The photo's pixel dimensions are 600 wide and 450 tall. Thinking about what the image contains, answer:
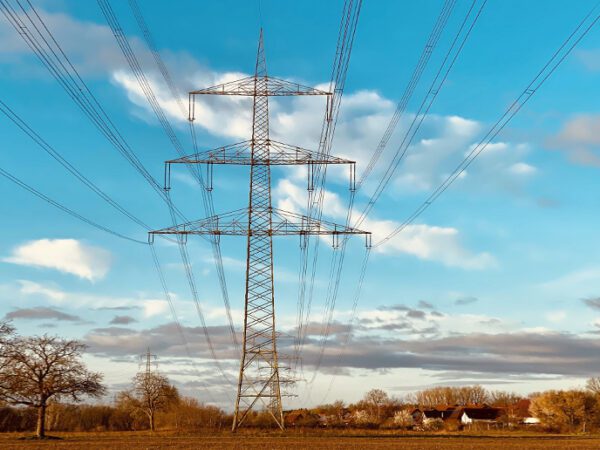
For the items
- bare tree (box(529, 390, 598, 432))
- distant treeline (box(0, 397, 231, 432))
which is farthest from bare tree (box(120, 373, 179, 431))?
bare tree (box(529, 390, 598, 432))

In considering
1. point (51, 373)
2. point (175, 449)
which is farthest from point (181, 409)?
point (175, 449)

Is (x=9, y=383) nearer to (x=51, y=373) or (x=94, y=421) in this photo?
(x=51, y=373)

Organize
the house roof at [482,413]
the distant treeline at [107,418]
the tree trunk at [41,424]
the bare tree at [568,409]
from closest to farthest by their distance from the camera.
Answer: the tree trunk at [41,424] < the distant treeline at [107,418] < the bare tree at [568,409] < the house roof at [482,413]

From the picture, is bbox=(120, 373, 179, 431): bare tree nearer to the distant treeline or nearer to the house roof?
the distant treeline

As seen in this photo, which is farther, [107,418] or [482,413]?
[482,413]

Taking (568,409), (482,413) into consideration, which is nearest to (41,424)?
(568,409)

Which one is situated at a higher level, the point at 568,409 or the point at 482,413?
the point at 568,409

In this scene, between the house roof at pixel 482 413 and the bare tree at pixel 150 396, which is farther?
the house roof at pixel 482 413

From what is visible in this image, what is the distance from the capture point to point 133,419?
349 ft

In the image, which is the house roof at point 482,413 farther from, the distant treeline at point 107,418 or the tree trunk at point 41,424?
the tree trunk at point 41,424

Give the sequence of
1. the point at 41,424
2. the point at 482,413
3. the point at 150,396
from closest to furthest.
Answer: the point at 41,424
the point at 150,396
the point at 482,413

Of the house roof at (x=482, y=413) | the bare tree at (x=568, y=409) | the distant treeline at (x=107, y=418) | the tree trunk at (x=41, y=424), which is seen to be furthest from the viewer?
the house roof at (x=482, y=413)

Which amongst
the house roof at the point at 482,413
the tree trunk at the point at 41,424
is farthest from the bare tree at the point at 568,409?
the tree trunk at the point at 41,424

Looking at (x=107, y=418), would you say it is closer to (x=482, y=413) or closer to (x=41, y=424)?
(x=41, y=424)
